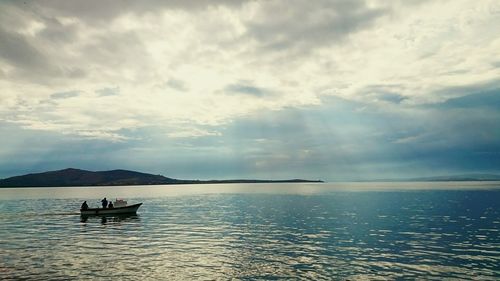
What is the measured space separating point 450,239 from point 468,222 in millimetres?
22573

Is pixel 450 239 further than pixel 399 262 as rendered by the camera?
Yes

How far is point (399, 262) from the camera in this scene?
34.9 metres

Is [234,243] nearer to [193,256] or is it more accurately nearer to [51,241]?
[193,256]

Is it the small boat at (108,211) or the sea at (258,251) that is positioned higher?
the small boat at (108,211)

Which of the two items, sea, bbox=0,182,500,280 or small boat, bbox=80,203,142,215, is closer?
sea, bbox=0,182,500,280

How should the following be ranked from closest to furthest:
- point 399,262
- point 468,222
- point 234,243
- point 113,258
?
point 399,262 < point 113,258 < point 234,243 < point 468,222

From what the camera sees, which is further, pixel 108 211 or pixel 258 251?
pixel 108 211

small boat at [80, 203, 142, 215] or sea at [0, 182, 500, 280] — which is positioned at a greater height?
small boat at [80, 203, 142, 215]

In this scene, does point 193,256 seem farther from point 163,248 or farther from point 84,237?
point 84,237

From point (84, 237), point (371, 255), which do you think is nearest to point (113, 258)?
point (84, 237)

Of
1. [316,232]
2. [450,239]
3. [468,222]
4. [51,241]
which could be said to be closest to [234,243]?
[316,232]

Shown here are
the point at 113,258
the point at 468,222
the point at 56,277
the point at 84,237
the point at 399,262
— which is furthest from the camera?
the point at 468,222

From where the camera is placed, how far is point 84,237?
177 ft

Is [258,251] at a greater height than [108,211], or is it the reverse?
[108,211]
